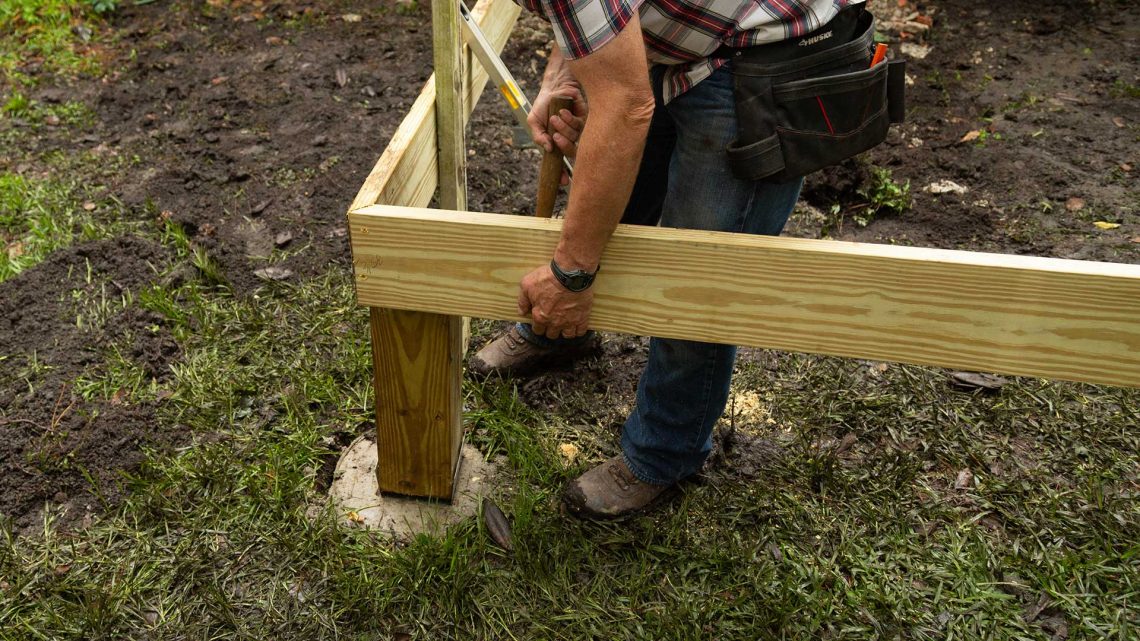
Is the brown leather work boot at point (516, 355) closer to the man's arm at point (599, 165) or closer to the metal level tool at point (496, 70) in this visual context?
the metal level tool at point (496, 70)

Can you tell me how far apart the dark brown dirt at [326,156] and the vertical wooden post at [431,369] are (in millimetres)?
744

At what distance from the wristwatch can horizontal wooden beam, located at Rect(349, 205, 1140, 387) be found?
0.19 feet

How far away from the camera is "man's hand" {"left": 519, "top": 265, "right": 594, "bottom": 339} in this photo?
1877 millimetres

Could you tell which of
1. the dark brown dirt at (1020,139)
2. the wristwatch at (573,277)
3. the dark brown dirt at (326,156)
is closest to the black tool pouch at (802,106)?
the wristwatch at (573,277)

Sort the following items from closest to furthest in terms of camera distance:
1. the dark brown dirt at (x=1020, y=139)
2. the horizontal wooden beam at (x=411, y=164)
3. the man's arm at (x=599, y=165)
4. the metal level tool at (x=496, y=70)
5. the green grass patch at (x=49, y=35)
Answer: the man's arm at (x=599, y=165)
the horizontal wooden beam at (x=411, y=164)
the metal level tool at (x=496, y=70)
the dark brown dirt at (x=1020, y=139)
the green grass patch at (x=49, y=35)

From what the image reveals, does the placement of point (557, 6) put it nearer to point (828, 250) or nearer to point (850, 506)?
point (828, 250)

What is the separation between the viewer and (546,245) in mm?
1886

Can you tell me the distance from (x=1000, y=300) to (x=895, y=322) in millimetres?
212

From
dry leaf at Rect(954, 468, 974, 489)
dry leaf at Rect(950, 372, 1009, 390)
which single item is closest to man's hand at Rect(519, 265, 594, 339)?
dry leaf at Rect(954, 468, 974, 489)

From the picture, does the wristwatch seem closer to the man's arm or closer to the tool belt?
the man's arm

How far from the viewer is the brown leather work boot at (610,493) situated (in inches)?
105

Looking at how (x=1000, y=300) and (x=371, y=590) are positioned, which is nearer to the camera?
(x=1000, y=300)

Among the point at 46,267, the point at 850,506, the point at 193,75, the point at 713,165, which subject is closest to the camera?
the point at 713,165

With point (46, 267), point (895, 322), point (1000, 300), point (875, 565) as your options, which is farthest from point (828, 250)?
point (46, 267)
